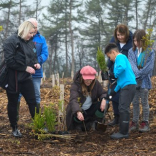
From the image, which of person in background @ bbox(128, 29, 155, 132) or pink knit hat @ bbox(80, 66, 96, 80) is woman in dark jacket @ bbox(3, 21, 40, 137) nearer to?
pink knit hat @ bbox(80, 66, 96, 80)

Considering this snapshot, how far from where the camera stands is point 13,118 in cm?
398

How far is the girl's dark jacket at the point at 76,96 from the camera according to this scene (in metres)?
4.06

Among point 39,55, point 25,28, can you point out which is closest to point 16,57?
point 25,28

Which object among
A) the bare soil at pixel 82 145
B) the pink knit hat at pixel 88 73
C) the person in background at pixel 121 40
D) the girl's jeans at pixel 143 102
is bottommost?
the bare soil at pixel 82 145

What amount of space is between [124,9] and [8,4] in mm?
10982

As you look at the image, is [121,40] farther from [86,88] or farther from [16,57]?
[16,57]

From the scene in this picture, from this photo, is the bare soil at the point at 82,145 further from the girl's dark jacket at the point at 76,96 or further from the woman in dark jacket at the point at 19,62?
the woman in dark jacket at the point at 19,62

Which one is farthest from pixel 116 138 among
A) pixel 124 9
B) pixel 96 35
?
pixel 96 35

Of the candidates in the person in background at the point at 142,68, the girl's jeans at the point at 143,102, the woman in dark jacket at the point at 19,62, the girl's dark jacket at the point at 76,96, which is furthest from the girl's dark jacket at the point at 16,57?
the girl's jeans at the point at 143,102

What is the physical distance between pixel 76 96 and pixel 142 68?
1091 mm

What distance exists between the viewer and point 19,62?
12.4ft

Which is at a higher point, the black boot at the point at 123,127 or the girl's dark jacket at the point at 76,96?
the girl's dark jacket at the point at 76,96

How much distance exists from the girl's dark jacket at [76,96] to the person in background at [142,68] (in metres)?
0.59

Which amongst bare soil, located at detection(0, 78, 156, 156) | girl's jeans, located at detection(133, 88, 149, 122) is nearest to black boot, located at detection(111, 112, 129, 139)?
bare soil, located at detection(0, 78, 156, 156)
